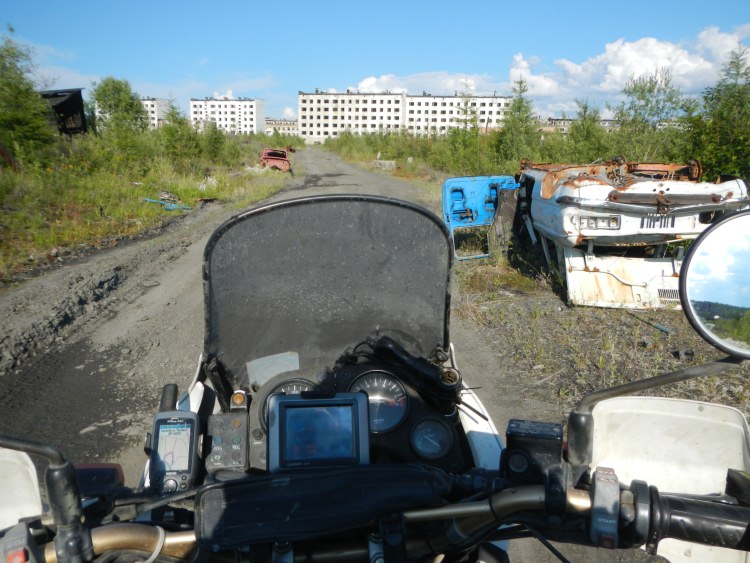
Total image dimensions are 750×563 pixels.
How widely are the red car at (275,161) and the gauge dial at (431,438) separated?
3067cm

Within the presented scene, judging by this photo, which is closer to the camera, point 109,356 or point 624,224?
point 109,356

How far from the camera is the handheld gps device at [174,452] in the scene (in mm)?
1980

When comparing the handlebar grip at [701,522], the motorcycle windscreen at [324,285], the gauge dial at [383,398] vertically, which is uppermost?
the motorcycle windscreen at [324,285]

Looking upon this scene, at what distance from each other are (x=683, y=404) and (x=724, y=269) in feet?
2.07

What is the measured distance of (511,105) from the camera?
21094 mm

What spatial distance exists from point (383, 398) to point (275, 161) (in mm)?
31617

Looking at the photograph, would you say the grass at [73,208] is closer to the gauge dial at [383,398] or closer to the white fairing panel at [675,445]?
the gauge dial at [383,398]

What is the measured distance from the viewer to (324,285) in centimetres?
268

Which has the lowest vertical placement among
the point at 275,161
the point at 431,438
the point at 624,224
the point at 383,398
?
the point at 431,438

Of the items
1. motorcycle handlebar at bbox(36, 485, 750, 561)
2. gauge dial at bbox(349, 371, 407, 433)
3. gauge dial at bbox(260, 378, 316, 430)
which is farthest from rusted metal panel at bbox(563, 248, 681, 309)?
motorcycle handlebar at bbox(36, 485, 750, 561)

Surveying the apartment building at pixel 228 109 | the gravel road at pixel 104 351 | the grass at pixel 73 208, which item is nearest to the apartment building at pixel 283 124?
the apartment building at pixel 228 109

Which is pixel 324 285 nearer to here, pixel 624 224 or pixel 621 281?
pixel 624 224

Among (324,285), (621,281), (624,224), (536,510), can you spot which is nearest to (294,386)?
(324,285)

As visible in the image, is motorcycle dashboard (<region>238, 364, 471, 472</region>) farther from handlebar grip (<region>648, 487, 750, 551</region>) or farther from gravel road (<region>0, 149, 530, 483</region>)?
gravel road (<region>0, 149, 530, 483</region>)
